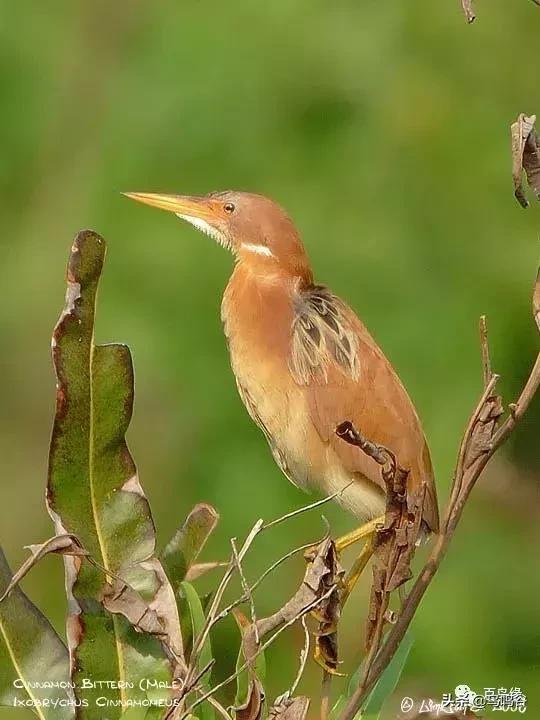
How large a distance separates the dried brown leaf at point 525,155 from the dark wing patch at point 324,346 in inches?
14.9

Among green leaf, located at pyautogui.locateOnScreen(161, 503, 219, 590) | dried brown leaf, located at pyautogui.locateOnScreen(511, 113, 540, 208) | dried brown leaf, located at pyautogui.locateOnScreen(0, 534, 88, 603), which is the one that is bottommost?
green leaf, located at pyautogui.locateOnScreen(161, 503, 219, 590)

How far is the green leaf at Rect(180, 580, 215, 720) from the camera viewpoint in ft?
3.22

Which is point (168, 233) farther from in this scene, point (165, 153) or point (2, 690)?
point (2, 690)

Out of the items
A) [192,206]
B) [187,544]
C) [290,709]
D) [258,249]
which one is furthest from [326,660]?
[192,206]

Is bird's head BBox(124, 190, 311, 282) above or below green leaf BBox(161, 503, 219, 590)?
above

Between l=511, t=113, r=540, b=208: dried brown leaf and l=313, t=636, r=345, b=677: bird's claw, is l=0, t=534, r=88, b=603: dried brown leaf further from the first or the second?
l=511, t=113, r=540, b=208: dried brown leaf

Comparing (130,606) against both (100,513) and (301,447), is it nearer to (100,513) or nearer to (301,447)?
(100,513)

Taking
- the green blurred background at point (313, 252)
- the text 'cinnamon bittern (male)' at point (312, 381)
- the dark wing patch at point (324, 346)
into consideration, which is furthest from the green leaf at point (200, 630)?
the green blurred background at point (313, 252)

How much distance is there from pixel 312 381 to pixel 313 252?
1.35 metres

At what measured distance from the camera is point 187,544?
1.05m

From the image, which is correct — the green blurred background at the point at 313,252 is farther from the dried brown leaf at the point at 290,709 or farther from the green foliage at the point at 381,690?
the dried brown leaf at the point at 290,709

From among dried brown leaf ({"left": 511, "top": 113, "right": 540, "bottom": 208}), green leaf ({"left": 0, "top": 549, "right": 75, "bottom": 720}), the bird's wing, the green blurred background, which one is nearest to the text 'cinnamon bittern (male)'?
the bird's wing

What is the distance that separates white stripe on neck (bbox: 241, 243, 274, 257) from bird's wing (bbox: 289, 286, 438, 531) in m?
0.07

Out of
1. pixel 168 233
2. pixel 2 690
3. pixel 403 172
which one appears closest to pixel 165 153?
pixel 168 233
